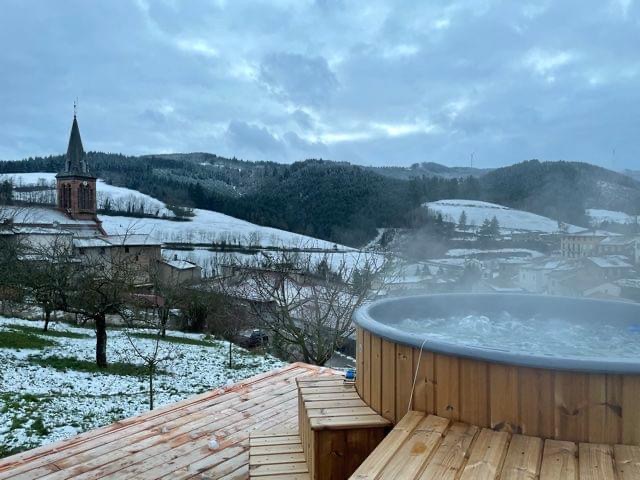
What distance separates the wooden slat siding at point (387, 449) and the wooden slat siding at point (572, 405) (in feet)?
1.72

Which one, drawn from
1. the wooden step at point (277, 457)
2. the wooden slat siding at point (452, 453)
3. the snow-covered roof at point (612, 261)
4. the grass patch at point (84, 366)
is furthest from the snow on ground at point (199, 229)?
the wooden slat siding at point (452, 453)

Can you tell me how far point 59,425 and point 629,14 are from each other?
7.63 m

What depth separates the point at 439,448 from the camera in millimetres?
1623

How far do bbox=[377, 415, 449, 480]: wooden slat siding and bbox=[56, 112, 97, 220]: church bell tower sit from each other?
41.0 metres

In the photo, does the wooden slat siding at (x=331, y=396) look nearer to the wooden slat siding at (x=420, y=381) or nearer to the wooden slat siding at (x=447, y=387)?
the wooden slat siding at (x=420, y=381)

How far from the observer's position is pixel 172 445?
9.55ft

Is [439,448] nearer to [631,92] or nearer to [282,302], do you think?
[631,92]

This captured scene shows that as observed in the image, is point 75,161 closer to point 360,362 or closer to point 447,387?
point 360,362

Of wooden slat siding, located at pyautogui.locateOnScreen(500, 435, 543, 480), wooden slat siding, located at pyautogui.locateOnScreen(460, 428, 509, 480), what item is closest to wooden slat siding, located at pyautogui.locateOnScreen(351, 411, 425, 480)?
wooden slat siding, located at pyautogui.locateOnScreen(460, 428, 509, 480)

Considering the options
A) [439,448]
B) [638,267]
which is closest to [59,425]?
[439,448]

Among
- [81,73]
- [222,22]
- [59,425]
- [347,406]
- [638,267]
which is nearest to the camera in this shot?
[347,406]

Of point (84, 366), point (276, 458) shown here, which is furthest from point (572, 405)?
point (84, 366)

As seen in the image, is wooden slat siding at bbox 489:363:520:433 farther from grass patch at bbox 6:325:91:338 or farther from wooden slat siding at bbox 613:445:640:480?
grass patch at bbox 6:325:91:338

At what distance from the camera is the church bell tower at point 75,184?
123 feet
